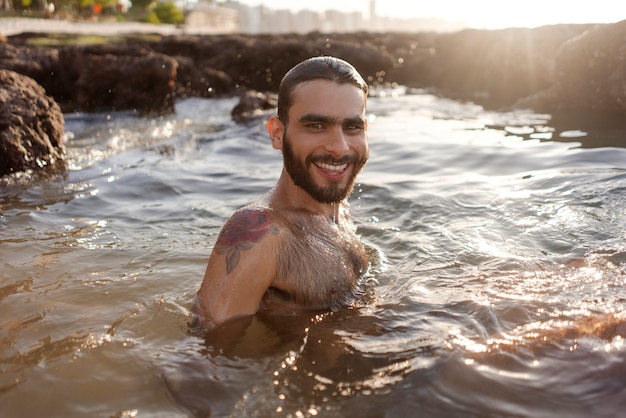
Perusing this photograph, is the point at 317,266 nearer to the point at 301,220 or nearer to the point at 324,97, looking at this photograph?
the point at 301,220

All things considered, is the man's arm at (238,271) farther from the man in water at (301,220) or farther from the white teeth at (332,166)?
the white teeth at (332,166)

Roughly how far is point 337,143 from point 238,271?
3.05 ft

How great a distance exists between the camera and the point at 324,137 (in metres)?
3.27

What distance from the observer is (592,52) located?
30.7 ft

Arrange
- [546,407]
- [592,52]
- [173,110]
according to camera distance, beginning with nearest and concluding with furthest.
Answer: [546,407] < [592,52] < [173,110]

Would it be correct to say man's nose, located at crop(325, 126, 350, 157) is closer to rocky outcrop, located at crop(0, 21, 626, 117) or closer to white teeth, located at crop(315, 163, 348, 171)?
white teeth, located at crop(315, 163, 348, 171)

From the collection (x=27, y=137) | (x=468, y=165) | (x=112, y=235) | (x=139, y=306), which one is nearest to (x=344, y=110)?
(x=139, y=306)

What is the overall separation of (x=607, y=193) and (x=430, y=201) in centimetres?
163

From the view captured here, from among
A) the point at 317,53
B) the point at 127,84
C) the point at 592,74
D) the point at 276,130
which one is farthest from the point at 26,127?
the point at 317,53

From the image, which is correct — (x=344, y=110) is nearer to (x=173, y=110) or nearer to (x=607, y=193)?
(x=607, y=193)

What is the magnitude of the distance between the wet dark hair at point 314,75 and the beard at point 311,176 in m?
0.21

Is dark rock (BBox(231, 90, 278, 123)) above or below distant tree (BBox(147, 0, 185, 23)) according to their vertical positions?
below

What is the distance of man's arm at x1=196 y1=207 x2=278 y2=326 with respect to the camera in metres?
2.84

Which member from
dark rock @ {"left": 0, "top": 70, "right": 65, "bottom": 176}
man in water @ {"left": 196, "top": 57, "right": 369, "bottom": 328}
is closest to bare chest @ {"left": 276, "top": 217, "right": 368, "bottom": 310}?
man in water @ {"left": 196, "top": 57, "right": 369, "bottom": 328}
